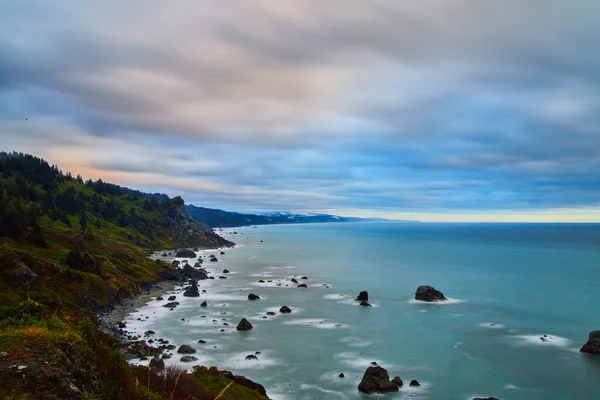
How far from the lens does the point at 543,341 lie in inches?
2857

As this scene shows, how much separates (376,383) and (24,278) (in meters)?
56.7

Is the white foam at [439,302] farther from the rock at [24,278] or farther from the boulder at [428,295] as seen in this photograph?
the rock at [24,278]

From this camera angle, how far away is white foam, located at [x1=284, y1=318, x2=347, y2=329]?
79500 millimetres

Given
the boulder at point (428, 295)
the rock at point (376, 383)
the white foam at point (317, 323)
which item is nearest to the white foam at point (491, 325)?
the boulder at point (428, 295)

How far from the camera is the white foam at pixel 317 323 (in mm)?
79500

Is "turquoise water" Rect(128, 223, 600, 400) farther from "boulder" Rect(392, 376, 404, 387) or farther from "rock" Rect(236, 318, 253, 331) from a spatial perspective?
"rock" Rect(236, 318, 253, 331)

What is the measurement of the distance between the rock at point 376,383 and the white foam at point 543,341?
114ft

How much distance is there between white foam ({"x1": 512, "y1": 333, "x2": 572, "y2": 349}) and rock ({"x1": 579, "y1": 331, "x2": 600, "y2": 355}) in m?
3.73

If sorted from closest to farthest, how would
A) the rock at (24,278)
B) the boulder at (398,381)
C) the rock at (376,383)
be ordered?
the rock at (376,383), the boulder at (398,381), the rock at (24,278)

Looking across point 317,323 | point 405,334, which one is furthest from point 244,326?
point 405,334

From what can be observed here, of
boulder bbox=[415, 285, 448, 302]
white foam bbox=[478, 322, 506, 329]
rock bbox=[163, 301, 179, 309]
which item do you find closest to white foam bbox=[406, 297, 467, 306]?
boulder bbox=[415, 285, 448, 302]

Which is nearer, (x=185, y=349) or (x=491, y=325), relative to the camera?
(x=185, y=349)

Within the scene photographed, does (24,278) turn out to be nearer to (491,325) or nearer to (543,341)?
(491,325)

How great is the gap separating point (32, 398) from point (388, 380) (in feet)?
149
